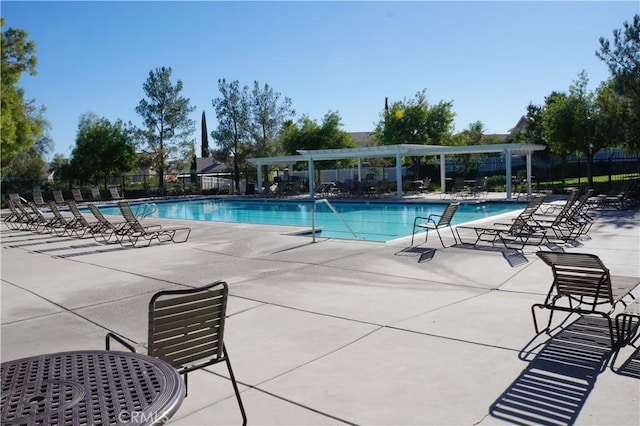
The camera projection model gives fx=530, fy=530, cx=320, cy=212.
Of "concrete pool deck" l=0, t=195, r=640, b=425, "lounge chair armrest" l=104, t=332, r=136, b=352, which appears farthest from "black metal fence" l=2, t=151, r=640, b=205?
"lounge chair armrest" l=104, t=332, r=136, b=352

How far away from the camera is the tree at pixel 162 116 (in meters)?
39.4

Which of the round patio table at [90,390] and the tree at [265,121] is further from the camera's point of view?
the tree at [265,121]

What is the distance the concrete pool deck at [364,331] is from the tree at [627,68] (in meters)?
10.9

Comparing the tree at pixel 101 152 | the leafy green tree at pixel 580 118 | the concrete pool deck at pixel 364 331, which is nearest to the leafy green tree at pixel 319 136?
the tree at pixel 101 152

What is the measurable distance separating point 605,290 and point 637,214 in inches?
464

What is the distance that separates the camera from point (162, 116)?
39656 mm

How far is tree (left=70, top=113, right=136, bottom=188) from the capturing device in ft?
119

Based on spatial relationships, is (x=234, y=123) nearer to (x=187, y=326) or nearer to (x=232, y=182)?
(x=232, y=182)

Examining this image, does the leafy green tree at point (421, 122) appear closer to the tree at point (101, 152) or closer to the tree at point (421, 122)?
the tree at point (421, 122)

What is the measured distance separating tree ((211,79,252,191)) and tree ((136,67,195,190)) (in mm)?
2667

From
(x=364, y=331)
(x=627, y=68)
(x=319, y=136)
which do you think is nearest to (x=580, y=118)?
(x=627, y=68)

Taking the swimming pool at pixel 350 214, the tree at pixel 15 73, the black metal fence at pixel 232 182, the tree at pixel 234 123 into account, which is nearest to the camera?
the swimming pool at pixel 350 214

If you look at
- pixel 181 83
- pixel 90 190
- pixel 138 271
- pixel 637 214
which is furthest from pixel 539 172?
pixel 138 271

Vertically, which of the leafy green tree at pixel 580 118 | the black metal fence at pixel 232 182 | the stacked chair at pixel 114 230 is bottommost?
the stacked chair at pixel 114 230
